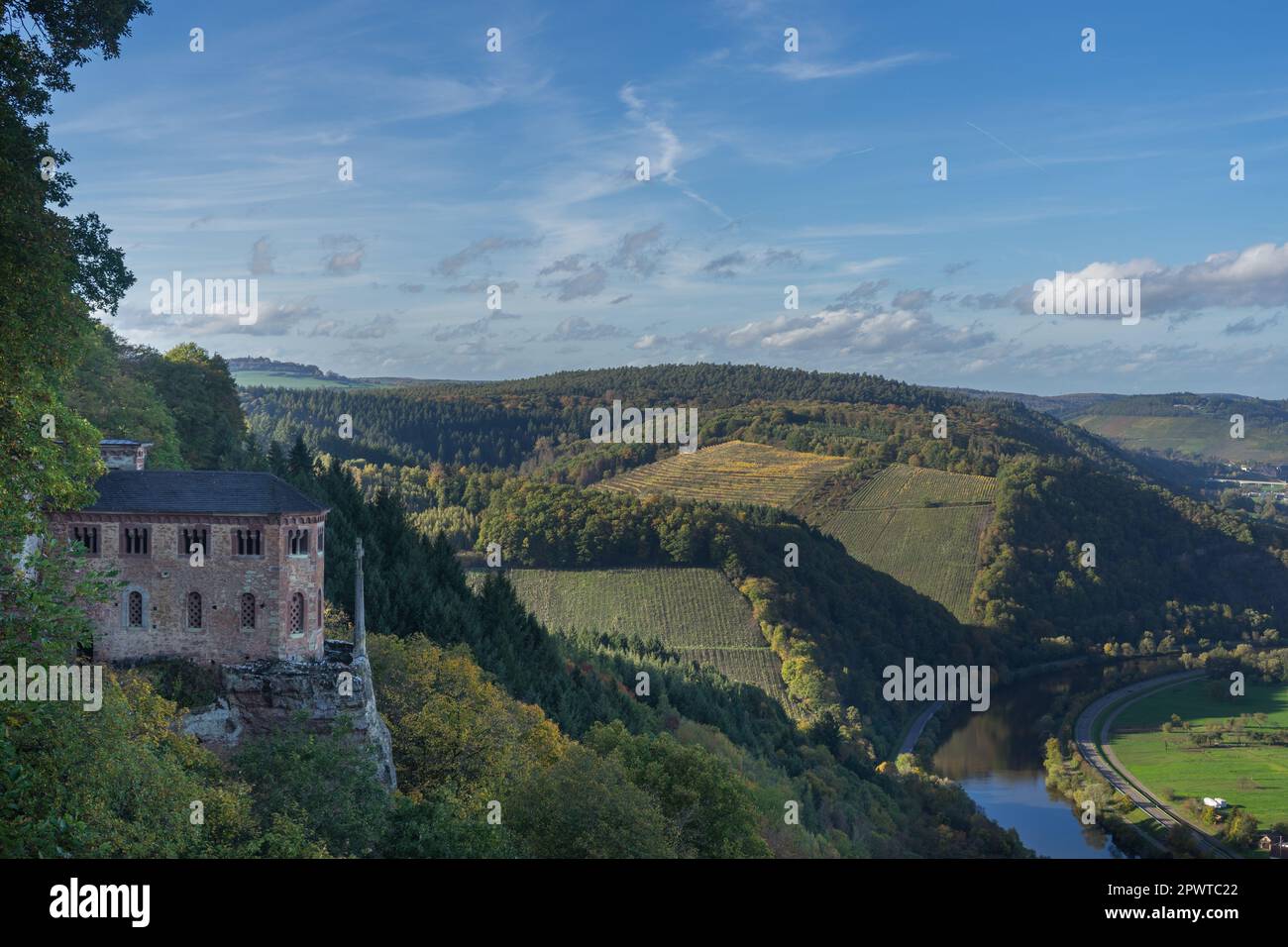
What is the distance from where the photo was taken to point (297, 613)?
33.2 m

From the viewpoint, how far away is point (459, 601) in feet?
200

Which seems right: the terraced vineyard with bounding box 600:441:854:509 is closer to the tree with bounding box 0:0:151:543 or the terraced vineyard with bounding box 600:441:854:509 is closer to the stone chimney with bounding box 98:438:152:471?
the stone chimney with bounding box 98:438:152:471

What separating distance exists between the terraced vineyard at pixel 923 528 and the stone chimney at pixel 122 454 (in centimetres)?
12736

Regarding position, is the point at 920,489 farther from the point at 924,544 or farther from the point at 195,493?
the point at 195,493

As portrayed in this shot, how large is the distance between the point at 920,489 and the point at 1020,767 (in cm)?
7535

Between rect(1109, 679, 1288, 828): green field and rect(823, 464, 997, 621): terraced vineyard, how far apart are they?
95.0 ft

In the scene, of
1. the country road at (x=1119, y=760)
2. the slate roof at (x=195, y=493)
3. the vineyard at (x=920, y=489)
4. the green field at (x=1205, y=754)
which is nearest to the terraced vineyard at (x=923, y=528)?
the vineyard at (x=920, y=489)

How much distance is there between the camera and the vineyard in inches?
6742
